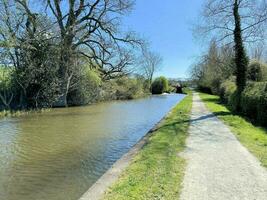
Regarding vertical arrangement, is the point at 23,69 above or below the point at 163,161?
above

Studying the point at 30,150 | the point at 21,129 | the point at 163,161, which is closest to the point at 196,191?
the point at 163,161

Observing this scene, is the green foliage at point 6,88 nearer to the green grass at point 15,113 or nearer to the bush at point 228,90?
the green grass at point 15,113

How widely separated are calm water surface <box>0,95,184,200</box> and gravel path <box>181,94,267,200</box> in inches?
83.7

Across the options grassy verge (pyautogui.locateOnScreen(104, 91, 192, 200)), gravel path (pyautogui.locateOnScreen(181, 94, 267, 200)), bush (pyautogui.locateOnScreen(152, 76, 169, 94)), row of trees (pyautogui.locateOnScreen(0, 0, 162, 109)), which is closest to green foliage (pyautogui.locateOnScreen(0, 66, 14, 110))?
row of trees (pyautogui.locateOnScreen(0, 0, 162, 109))

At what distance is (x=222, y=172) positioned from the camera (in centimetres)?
611

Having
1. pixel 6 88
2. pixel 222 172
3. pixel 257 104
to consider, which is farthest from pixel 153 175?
pixel 6 88

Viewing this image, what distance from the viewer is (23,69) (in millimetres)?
23938

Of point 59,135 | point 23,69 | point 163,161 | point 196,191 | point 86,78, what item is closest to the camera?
point 196,191

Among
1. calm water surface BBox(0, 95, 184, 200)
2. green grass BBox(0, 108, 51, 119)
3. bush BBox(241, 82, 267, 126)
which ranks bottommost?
calm water surface BBox(0, 95, 184, 200)

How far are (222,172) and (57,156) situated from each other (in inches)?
193

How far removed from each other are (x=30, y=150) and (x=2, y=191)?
3.99 meters

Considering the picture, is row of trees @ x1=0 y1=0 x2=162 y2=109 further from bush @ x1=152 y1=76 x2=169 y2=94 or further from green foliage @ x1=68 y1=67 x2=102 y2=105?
bush @ x1=152 y1=76 x2=169 y2=94

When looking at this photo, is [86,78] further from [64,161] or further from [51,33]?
[64,161]

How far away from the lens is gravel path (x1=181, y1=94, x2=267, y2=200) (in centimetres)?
489
